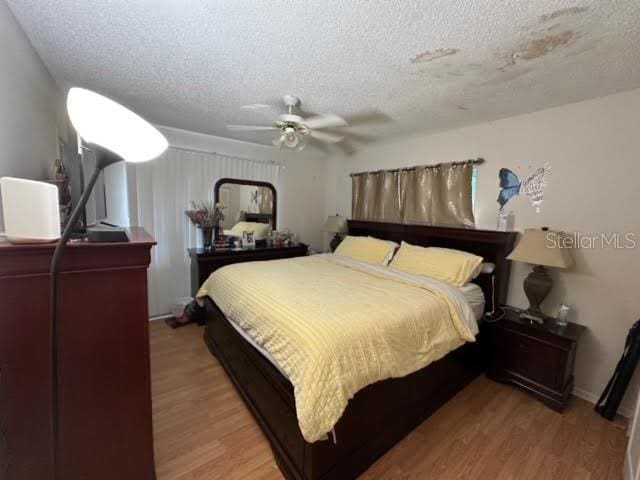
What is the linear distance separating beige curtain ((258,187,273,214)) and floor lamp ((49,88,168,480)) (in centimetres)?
307

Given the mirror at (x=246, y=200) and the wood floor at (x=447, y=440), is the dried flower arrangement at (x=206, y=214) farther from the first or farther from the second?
the wood floor at (x=447, y=440)

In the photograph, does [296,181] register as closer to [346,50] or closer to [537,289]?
[346,50]

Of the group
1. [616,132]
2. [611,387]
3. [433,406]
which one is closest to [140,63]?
[433,406]

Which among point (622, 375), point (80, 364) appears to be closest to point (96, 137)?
point (80, 364)

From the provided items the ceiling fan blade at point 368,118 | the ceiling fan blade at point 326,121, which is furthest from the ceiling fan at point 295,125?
the ceiling fan blade at point 368,118

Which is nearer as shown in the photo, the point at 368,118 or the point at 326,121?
the point at 326,121

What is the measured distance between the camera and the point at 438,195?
294 cm

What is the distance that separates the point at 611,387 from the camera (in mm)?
1882

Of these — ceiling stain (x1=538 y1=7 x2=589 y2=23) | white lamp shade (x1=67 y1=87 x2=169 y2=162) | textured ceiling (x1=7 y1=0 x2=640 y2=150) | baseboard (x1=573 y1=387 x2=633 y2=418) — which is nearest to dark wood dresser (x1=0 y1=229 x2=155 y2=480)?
white lamp shade (x1=67 y1=87 x2=169 y2=162)

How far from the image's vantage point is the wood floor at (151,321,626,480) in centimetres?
146

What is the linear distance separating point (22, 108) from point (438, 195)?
10.8ft

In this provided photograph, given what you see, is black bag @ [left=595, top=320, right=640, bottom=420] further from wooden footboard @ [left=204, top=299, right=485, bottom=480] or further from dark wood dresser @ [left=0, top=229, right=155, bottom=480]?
dark wood dresser @ [left=0, top=229, right=155, bottom=480]

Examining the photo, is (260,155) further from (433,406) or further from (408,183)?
(433,406)

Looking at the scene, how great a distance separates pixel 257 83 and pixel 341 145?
78.3 inches
